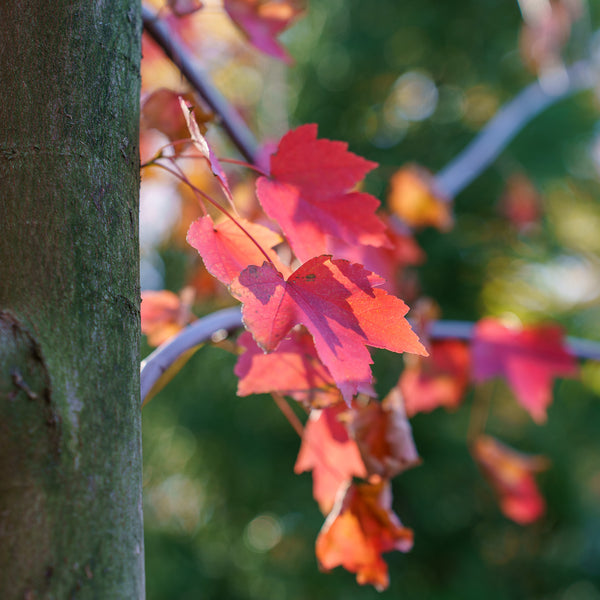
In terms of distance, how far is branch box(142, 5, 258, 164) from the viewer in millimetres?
388

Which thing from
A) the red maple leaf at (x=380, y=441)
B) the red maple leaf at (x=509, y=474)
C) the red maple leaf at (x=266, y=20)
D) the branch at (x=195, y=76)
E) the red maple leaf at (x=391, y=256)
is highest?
the red maple leaf at (x=266, y=20)

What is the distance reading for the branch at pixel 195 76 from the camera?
1.27 ft

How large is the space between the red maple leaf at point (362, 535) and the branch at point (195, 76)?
329mm

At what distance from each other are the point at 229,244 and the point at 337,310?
2.6 inches

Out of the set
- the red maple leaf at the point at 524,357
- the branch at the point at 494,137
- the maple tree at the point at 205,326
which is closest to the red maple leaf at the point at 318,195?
the maple tree at the point at 205,326

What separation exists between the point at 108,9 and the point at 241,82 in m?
1.72

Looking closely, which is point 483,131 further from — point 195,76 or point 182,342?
point 182,342

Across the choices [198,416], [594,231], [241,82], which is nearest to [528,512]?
[198,416]

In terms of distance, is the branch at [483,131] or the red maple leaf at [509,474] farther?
the red maple leaf at [509,474]

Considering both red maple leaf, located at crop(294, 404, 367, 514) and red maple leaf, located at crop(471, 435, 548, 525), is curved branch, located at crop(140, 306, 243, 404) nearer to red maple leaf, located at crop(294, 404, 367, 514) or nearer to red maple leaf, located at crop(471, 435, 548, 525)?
red maple leaf, located at crop(294, 404, 367, 514)

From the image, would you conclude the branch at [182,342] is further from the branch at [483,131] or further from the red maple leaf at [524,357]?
the red maple leaf at [524,357]

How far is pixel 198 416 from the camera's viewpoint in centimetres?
149

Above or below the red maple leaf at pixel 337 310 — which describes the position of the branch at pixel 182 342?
above

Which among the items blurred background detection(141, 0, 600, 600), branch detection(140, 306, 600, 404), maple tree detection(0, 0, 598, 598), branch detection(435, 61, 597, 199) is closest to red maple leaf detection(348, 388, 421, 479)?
maple tree detection(0, 0, 598, 598)
